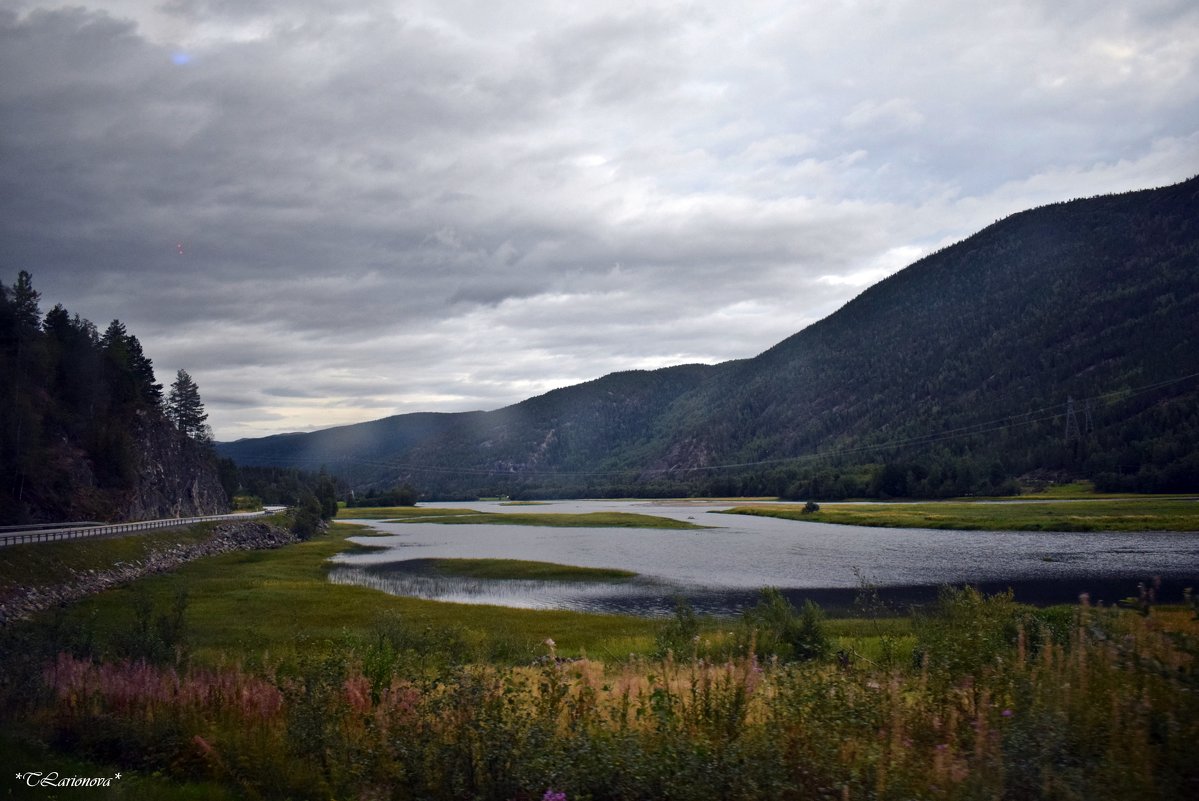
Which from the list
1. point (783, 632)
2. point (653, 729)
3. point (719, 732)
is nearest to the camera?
point (719, 732)

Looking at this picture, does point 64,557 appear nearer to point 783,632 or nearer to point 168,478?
point 783,632

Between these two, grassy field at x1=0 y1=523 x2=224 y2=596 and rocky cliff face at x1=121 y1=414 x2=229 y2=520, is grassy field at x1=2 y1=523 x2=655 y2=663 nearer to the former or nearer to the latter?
grassy field at x1=0 y1=523 x2=224 y2=596

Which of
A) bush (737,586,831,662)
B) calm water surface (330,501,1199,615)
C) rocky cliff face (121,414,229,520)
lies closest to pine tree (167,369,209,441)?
rocky cliff face (121,414,229,520)

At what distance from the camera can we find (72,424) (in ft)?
245

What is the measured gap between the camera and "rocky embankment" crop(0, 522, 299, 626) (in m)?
33.1

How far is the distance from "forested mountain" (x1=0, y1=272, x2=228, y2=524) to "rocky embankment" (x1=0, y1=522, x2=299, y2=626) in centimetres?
1293

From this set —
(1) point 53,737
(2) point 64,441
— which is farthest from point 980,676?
(2) point 64,441

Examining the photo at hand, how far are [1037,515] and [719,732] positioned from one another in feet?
290

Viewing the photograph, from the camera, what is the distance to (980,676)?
912cm

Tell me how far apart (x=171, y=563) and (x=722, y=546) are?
150 feet

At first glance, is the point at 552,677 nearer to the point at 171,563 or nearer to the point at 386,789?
the point at 386,789

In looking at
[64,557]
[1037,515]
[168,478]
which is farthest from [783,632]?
[168,478]

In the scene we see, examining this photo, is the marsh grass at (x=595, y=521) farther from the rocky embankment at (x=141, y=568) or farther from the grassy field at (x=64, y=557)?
the grassy field at (x=64, y=557)

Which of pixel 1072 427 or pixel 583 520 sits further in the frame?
pixel 1072 427
